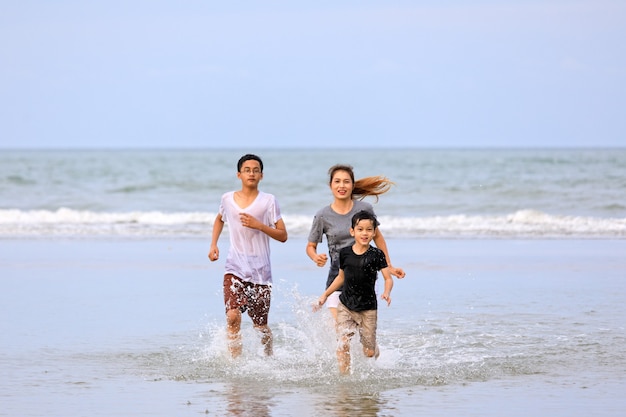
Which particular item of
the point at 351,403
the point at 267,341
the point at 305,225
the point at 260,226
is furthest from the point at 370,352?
the point at 305,225

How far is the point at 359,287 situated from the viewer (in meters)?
7.02

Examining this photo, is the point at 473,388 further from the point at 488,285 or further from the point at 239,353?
the point at 488,285

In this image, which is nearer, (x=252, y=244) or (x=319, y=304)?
(x=319, y=304)

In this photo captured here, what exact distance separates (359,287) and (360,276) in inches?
3.6

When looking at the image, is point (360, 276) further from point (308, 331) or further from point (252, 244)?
point (308, 331)

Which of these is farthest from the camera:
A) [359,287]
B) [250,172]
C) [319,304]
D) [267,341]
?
[267,341]

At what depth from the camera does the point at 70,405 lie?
6262mm

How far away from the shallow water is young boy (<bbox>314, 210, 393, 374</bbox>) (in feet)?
0.90

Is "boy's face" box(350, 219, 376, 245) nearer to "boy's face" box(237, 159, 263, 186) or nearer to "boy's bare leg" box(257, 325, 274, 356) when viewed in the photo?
"boy's face" box(237, 159, 263, 186)

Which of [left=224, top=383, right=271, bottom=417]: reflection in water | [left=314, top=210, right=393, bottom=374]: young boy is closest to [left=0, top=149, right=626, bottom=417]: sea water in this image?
[left=224, top=383, right=271, bottom=417]: reflection in water

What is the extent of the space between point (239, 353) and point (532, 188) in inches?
1099

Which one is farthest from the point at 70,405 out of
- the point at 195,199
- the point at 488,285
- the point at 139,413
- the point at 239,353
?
the point at 195,199

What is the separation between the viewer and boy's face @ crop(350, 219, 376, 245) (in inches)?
272

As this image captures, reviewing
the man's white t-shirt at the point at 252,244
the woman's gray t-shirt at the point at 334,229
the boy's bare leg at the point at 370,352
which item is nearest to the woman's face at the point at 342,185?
the woman's gray t-shirt at the point at 334,229
